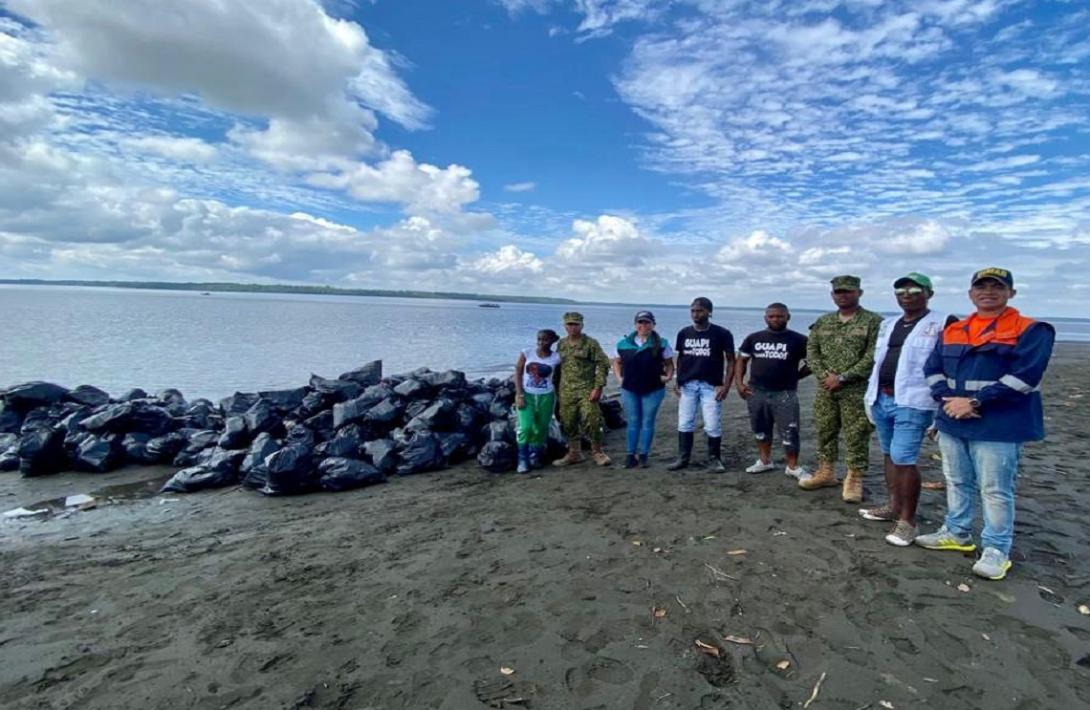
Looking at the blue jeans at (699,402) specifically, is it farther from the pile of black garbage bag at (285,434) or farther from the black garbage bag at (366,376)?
the black garbage bag at (366,376)

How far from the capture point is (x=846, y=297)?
478cm

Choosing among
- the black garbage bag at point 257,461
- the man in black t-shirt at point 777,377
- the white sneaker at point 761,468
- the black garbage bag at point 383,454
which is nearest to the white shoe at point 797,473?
the man in black t-shirt at point 777,377

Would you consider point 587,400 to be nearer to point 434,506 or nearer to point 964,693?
point 434,506

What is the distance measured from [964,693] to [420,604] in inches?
111

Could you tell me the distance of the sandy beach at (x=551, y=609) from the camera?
2.56 metres

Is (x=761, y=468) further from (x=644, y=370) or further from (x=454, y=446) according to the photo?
(x=454, y=446)

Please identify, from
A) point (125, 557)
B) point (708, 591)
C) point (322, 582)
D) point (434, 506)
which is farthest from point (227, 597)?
point (708, 591)

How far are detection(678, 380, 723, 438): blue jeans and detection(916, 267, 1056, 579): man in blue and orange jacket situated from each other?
241 cm

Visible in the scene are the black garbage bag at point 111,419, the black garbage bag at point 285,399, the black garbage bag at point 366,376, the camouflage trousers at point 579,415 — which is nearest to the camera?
the camouflage trousers at point 579,415

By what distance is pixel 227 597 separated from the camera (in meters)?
3.51

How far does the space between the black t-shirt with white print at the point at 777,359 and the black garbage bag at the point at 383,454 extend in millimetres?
4348

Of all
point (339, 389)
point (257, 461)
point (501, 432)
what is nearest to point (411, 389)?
point (339, 389)

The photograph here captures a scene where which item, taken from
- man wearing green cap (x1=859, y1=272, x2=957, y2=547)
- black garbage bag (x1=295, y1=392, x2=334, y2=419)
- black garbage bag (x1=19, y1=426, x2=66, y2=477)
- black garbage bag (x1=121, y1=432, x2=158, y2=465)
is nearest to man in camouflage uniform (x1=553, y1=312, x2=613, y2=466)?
man wearing green cap (x1=859, y1=272, x2=957, y2=547)

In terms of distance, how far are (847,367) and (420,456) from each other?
480 cm
